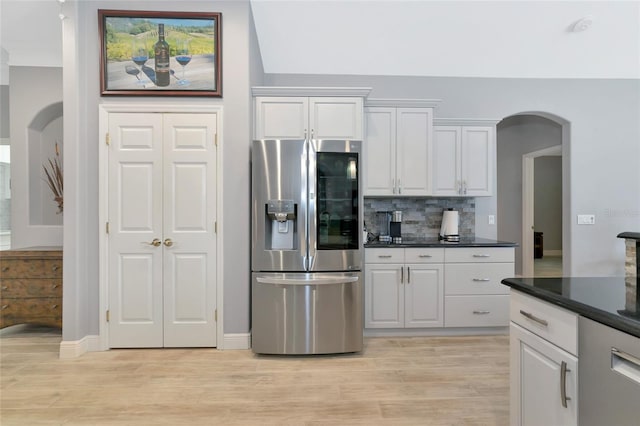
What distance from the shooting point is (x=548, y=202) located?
9.39 m

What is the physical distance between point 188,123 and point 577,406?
3214 millimetres

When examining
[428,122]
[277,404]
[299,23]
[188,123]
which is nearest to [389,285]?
[277,404]

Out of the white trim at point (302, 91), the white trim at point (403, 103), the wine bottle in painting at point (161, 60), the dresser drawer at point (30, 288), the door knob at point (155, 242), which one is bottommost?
the dresser drawer at point (30, 288)

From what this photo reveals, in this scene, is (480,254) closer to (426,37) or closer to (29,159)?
(426,37)

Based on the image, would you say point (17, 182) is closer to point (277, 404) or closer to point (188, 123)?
point (188, 123)

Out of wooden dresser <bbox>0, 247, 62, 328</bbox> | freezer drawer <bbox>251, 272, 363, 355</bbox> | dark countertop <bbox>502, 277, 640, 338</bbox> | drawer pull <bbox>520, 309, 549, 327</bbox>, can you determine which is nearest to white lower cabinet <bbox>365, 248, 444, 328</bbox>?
freezer drawer <bbox>251, 272, 363, 355</bbox>

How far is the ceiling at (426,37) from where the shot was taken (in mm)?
3346

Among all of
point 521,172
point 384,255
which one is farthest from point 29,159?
point 521,172

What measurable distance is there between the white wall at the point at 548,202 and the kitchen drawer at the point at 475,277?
24.5ft

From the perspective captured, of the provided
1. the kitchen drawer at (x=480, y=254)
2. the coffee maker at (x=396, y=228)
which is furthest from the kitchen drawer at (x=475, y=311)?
the coffee maker at (x=396, y=228)

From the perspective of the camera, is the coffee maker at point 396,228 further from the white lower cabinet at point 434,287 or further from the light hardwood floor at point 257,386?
the light hardwood floor at point 257,386

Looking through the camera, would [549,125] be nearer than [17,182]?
No

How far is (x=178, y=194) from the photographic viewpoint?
118 inches

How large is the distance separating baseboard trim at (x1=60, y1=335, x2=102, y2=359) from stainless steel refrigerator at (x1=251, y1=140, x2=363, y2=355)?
4.85 feet
